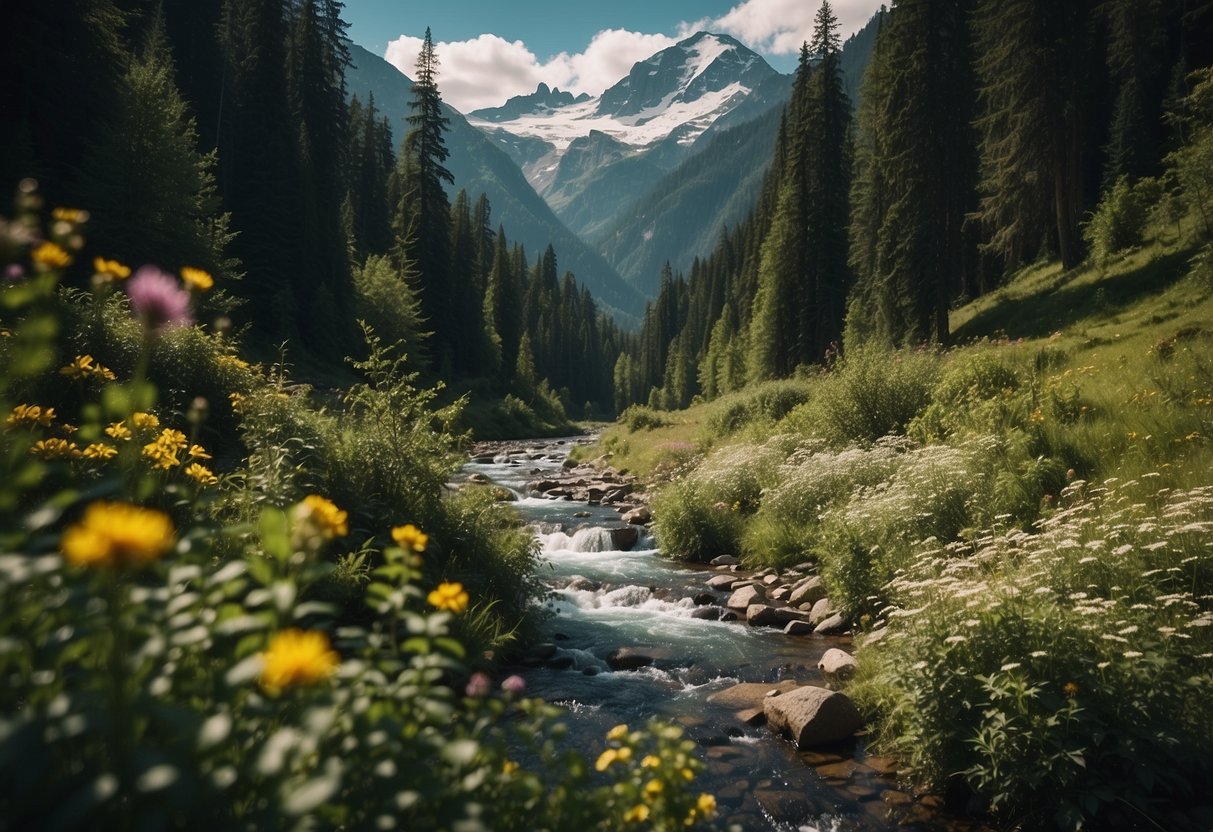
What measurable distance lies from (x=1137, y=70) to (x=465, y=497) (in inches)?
1369

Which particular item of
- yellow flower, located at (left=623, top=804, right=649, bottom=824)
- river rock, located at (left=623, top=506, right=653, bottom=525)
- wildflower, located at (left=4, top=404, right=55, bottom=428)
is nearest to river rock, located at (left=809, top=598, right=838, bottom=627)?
river rock, located at (left=623, top=506, right=653, bottom=525)

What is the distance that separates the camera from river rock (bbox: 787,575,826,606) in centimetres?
833

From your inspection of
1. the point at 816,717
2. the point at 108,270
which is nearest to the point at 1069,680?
the point at 816,717

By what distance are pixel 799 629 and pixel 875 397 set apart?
6297 millimetres

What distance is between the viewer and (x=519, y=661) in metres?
6.56

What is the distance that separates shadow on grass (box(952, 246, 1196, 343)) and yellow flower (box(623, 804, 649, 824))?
1835cm

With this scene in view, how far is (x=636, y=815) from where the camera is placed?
1.70 m

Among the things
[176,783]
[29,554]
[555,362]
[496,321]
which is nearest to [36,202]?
[29,554]

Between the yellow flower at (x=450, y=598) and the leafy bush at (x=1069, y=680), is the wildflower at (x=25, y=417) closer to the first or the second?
the yellow flower at (x=450, y=598)

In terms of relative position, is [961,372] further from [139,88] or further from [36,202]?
[139,88]

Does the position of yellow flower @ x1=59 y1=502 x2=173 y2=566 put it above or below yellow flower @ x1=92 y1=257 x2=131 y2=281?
below

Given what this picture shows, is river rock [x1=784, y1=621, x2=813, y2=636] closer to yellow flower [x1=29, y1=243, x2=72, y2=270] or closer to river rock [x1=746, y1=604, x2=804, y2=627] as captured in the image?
river rock [x1=746, y1=604, x2=804, y2=627]

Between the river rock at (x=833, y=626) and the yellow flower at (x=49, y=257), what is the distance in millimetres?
7692

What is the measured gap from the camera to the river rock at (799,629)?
759 centimetres
